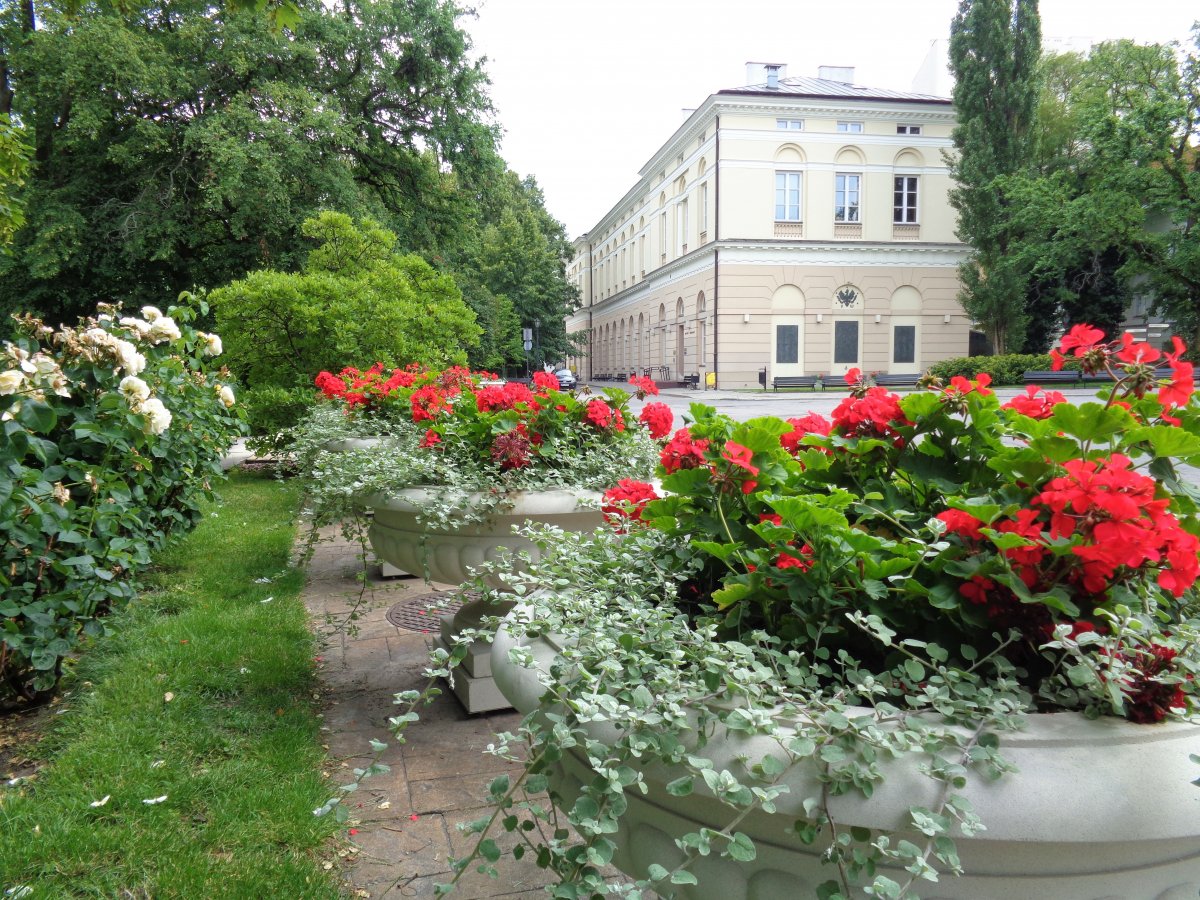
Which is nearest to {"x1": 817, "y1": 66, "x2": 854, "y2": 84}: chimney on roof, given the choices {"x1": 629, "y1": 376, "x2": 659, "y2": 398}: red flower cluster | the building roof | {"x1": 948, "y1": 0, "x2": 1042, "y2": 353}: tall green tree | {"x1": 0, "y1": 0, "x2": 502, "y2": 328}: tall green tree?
the building roof

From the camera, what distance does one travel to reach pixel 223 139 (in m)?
14.0

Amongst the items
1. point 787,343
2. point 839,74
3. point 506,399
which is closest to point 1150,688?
point 506,399

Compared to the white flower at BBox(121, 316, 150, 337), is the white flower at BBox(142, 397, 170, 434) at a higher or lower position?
lower

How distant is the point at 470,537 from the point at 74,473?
59.7 inches

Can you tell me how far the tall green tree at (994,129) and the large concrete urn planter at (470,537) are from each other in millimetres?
25382

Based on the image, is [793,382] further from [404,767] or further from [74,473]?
[74,473]

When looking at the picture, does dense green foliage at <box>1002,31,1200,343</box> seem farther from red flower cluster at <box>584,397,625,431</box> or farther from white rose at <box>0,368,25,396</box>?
white rose at <box>0,368,25,396</box>

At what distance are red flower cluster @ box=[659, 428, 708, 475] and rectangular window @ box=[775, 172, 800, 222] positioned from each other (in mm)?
28762

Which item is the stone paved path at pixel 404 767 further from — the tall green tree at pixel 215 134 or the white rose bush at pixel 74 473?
the tall green tree at pixel 215 134

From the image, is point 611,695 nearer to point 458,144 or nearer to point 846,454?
point 846,454

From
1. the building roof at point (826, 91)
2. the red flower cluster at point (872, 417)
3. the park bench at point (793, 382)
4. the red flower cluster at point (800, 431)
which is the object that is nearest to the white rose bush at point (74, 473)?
the red flower cluster at point (800, 431)

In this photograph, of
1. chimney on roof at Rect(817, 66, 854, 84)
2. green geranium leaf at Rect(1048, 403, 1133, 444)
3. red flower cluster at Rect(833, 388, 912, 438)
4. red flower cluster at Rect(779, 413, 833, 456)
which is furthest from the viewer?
chimney on roof at Rect(817, 66, 854, 84)

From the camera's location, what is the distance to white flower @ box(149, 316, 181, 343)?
383cm

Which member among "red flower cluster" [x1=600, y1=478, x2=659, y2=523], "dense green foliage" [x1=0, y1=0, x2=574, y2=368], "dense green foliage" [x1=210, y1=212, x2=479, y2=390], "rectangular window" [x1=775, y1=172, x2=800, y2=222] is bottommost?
"red flower cluster" [x1=600, y1=478, x2=659, y2=523]
